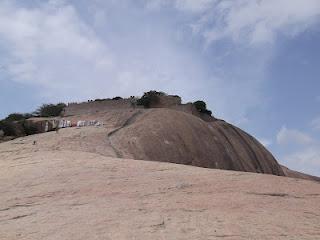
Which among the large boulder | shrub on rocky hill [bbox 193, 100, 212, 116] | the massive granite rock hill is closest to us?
the massive granite rock hill

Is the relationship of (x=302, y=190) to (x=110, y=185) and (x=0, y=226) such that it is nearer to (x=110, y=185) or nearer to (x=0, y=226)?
(x=110, y=185)

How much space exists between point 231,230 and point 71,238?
8.39 feet

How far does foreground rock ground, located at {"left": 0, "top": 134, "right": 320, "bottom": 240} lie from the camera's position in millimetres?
8984

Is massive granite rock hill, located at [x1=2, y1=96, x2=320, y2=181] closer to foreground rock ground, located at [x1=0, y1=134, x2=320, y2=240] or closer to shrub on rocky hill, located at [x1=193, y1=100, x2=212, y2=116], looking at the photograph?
shrub on rocky hill, located at [x1=193, y1=100, x2=212, y2=116]

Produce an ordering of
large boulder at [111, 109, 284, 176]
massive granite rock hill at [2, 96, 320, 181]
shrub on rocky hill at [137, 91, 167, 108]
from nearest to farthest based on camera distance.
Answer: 1. massive granite rock hill at [2, 96, 320, 181]
2. large boulder at [111, 109, 284, 176]
3. shrub on rocky hill at [137, 91, 167, 108]

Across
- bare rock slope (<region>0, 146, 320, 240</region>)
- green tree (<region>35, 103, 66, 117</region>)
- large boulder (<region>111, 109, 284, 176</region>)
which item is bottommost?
bare rock slope (<region>0, 146, 320, 240</region>)

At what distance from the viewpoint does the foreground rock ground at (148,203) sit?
898 centimetres

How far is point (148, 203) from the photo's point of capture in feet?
35.3

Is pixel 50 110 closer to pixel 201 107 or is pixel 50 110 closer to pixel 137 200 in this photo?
pixel 201 107

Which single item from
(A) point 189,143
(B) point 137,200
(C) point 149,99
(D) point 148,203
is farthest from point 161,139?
(D) point 148,203

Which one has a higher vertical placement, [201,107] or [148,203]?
[201,107]

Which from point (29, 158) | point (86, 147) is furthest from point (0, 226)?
point (86, 147)

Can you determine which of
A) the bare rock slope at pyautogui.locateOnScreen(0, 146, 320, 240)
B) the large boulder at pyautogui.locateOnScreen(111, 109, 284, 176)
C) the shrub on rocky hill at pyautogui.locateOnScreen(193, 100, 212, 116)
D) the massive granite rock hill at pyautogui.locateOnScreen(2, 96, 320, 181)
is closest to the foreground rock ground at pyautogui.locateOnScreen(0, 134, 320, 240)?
the bare rock slope at pyautogui.locateOnScreen(0, 146, 320, 240)

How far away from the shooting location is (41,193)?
494 inches
